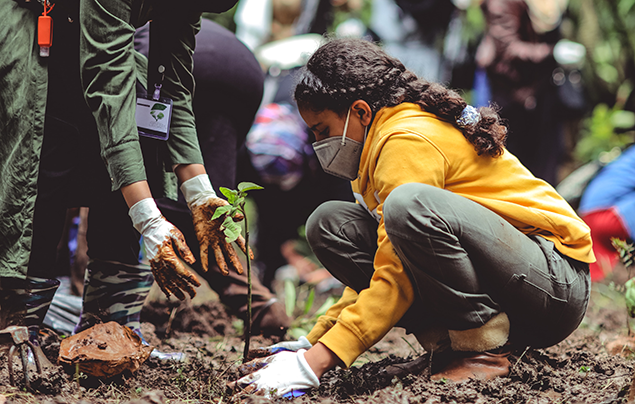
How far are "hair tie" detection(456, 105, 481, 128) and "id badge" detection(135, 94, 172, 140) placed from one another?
2.91 ft

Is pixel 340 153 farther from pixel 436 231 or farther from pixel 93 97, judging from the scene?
pixel 93 97

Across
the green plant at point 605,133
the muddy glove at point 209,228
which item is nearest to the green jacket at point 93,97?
the muddy glove at point 209,228

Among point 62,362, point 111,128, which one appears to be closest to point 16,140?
point 111,128

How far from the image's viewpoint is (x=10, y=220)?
63.1 inches

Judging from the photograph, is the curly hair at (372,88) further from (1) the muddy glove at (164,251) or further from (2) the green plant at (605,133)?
(2) the green plant at (605,133)

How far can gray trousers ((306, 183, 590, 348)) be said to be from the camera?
1.49 meters

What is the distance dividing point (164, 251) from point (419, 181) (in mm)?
708

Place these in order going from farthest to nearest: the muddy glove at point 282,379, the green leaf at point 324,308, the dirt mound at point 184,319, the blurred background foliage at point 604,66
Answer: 1. the blurred background foliage at point 604,66
2. the green leaf at point 324,308
3. the dirt mound at point 184,319
4. the muddy glove at point 282,379

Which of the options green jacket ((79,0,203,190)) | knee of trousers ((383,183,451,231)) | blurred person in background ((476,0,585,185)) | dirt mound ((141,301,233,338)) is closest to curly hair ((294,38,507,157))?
knee of trousers ((383,183,451,231))

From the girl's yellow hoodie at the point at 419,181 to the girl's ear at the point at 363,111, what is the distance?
30 mm

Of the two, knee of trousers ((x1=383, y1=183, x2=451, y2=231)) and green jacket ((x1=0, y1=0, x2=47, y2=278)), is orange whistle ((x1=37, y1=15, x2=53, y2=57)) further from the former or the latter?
knee of trousers ((x1=383, y1=183, x2=451, y2=231))

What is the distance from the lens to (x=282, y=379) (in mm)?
1429

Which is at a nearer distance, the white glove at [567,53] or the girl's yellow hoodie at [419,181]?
the girl's yellow hoodie at [419,181]

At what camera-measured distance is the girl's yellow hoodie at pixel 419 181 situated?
4.89 feet
